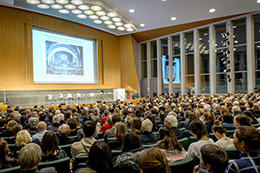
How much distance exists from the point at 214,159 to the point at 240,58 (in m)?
15.1

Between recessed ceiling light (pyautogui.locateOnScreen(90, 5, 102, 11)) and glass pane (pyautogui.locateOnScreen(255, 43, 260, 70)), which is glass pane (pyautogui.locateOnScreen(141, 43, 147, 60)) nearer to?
recessed ceiling light (pyautogui.locateOnScreen(90, 5, 102, 11))

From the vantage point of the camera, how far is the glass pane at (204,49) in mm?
16250

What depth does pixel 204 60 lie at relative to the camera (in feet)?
54.1

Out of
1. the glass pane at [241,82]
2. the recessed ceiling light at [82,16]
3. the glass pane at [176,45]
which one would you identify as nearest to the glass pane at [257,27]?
the glass pane at [241,82]

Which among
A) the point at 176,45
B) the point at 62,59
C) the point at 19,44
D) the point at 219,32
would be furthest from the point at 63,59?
the point at 219,32

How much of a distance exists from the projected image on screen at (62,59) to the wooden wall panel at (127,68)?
10.3ft

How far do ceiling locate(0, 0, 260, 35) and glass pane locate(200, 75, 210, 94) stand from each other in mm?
4923

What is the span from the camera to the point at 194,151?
2.36 m

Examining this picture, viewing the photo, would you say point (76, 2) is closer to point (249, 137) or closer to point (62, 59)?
point (62, 59)

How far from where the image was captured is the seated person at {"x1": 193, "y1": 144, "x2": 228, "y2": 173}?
1621 mm

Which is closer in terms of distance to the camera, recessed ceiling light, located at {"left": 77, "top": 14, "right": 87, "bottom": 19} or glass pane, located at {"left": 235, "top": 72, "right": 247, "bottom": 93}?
recessed ceiling light, located at {"left": 77, "top": 14, "right": 87, "bottom": 19}

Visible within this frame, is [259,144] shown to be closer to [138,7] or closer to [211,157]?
[211,157]

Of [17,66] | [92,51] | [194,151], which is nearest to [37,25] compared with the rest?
[17,66]

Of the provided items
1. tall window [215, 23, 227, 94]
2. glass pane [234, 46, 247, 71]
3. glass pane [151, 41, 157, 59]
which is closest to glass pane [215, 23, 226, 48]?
tall window [215, 23, 227, 94]
